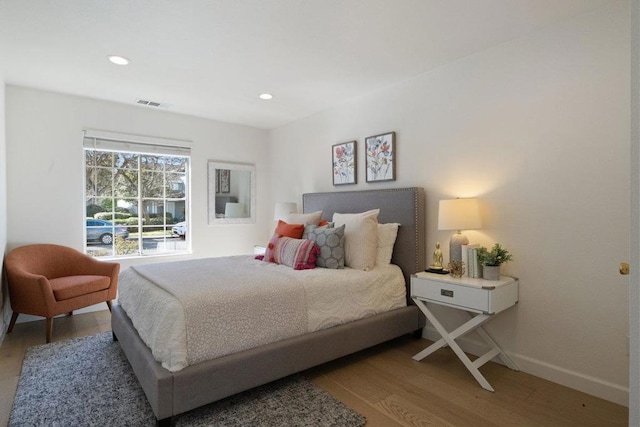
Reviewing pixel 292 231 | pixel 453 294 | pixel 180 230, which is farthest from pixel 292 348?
pixel 180 230

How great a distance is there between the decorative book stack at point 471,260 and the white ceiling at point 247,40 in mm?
1560

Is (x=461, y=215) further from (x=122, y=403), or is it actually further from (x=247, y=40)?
(x=122, y=403)

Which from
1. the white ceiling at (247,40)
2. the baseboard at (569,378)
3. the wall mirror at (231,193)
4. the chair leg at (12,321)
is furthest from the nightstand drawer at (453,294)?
the chair leg at (12,321)

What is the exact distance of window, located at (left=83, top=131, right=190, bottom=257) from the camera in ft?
13.3

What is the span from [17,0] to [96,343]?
8.52 feet

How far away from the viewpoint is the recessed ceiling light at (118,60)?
2.80m

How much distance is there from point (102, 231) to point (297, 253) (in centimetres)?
272

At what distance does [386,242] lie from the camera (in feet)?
10.4

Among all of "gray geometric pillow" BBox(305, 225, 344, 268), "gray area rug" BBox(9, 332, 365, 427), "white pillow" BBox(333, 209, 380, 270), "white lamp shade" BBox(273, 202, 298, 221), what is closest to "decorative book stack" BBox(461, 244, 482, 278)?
"white pillow" BBox(333, 209, 380, 270)

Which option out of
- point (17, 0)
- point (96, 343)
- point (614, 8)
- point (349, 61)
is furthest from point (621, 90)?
point (96, 343)

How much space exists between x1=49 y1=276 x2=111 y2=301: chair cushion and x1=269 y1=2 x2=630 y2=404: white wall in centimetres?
325

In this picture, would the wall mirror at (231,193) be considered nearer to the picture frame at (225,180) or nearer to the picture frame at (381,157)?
the picture frame at (225,180)

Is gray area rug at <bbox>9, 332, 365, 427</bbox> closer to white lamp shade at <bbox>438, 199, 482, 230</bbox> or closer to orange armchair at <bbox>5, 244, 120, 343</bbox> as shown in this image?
orange armchair at <bbox>5, 244, 120, 343</bbox>

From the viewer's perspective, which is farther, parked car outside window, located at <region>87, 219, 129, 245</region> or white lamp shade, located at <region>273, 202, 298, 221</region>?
white lamp shade, located at <region>273, 202, 298, 221</region>
